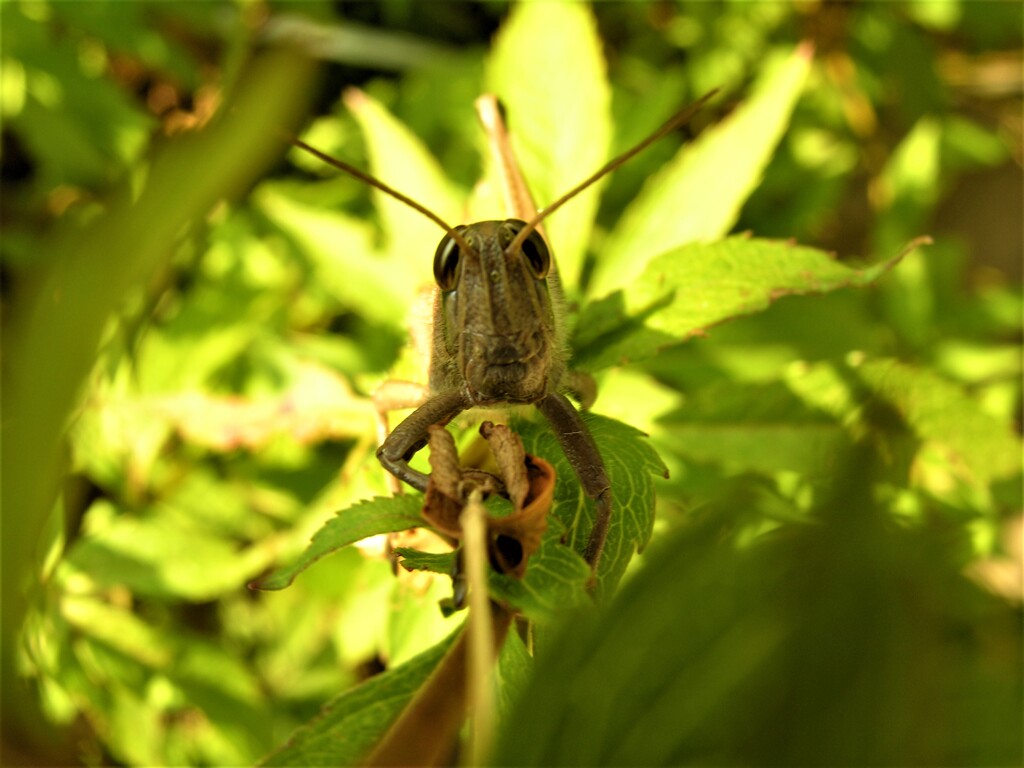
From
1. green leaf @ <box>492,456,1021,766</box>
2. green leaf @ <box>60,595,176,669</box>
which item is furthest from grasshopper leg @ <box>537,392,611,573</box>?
green leaf @ <box>60,595,176,669</box>

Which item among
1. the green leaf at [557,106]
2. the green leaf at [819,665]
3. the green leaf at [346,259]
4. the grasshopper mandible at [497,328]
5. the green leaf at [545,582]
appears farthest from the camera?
the green leaf at [346,259]

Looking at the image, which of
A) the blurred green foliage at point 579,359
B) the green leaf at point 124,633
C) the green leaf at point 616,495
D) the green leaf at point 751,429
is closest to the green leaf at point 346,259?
the blurred green foliage at point 579,359

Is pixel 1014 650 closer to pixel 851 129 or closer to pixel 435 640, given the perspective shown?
pixel 435 640

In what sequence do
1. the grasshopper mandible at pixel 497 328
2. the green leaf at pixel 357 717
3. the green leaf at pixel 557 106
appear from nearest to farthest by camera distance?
the green leaf at pixel 357 717, the grasshopper mandible at pixel 497 328, the green leaf at pixel 557 106

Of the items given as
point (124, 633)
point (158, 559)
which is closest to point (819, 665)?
point (158, 559)

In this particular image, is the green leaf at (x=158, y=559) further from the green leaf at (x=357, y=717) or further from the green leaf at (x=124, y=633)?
the green leaf at (x=357, y=717)

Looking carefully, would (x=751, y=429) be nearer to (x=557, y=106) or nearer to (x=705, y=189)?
(x=705, y=189)

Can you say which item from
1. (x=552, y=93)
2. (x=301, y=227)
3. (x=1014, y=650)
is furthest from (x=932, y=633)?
(x=301, y=227)

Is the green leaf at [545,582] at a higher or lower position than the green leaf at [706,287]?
lower
